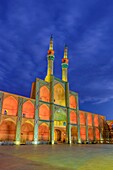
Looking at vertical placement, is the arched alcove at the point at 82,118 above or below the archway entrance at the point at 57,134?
above

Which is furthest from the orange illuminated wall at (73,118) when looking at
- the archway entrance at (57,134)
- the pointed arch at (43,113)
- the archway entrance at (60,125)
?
the pointed arch at (43,113)

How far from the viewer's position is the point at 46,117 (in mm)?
27172

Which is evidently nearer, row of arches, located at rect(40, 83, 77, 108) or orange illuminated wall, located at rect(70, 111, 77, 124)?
row of arches, located at rect(40, 83, 77, 108)

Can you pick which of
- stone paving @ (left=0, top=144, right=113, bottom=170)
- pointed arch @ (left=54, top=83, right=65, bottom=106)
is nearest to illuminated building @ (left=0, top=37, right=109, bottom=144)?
pointed arch @ (left=54, top=83, right=65, bottom=106)

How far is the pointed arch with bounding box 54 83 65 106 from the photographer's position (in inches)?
1160

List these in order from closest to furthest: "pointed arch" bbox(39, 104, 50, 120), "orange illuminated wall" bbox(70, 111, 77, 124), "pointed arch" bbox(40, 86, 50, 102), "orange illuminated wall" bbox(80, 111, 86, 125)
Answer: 1. "pointed arch" bbox(39, 104, 50, 120)
2. "pointed arch" bbox(40, 86, 50, 102)
3. "orange illuminated wall" bbox(70, 111, 77, 124)
4. "orange illuminated wall" bbox(80, 111, 86, 125)

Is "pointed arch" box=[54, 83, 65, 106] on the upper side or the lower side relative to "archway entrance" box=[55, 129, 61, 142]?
upper

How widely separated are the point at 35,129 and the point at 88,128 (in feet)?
51.5

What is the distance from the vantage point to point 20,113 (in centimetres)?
2044

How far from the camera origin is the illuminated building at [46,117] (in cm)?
2077

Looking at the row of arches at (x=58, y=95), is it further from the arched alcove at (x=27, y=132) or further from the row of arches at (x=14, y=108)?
the arched alcove at (x=27, y=132)

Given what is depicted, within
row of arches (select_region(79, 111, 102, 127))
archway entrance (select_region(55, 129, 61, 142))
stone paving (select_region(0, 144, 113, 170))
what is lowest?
archway entrance (select_region(55, 129, 61, 142))

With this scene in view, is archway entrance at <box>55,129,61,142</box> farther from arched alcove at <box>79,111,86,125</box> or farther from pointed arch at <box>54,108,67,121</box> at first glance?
arched alcove at <box>79,111,86,125</box>

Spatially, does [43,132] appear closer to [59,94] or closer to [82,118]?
[59,94]
